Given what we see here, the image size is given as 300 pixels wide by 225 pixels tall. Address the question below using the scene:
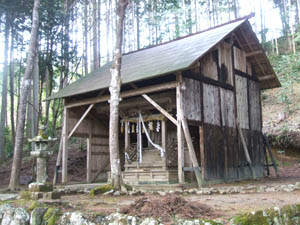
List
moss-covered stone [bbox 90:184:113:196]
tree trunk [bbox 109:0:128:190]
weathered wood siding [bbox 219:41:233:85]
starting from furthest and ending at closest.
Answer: weathered wood siding [bbox 219:41:233:85] < tree trunk [bbox 109:0:128:190] < moss-covered stone [bbox 90:184:113:196]

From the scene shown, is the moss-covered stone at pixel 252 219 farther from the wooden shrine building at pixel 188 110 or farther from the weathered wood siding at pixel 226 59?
the weathered wood siding at pixel 226 59

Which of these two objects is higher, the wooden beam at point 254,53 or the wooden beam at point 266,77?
the wooden beam at point 254,53

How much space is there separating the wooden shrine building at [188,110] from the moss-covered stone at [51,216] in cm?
529

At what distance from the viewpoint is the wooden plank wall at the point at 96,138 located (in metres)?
16.2

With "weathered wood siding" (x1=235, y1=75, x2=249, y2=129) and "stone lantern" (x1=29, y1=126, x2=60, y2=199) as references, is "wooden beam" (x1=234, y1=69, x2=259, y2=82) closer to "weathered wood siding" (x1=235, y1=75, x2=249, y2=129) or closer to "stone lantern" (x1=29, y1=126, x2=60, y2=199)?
"weathered wood siding" (x1=235, y1=75, x2=249, y2=129)

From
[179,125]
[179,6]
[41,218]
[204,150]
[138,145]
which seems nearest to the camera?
[41,218]

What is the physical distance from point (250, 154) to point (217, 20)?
20.7 m

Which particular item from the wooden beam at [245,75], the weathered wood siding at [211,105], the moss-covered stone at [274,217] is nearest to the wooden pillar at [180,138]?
the weathered wood siding at [211,105]

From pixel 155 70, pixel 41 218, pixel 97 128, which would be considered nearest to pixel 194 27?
pixel 97 128

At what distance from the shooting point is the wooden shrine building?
11.8 metres

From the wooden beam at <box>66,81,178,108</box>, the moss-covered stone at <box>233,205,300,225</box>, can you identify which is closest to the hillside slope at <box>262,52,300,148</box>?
the wooden beam at <box>66,81,178,108</box>

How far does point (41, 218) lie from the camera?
6168mm

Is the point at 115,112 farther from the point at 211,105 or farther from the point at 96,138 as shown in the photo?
the point at 96,138

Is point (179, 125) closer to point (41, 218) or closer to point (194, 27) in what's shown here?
point (41, 218)
